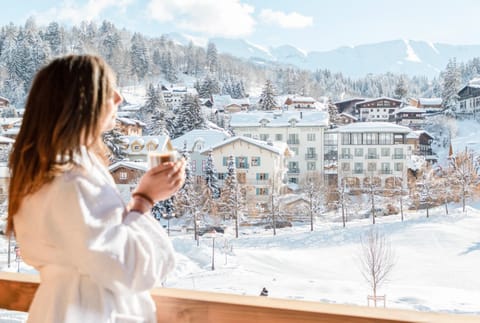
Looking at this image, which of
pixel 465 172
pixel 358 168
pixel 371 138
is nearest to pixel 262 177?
pixel 358 168

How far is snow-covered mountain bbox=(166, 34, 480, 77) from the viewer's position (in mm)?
2518

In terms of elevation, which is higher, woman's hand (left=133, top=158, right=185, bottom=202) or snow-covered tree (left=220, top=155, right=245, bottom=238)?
woman's hand (left=133, top=158, right=185, bottom=202)

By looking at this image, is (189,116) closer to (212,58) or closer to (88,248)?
(212,58)

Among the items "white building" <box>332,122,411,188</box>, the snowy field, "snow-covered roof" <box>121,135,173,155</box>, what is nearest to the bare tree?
the snowy field

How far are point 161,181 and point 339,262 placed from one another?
2.18 m

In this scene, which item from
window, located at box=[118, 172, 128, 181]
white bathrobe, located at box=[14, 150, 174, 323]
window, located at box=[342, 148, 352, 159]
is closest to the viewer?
white bathrobe, located at box=[14, 150, 174, 323]

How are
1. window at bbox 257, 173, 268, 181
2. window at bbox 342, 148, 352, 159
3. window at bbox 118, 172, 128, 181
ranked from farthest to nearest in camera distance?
1. window at bbox 257, 173, 268, 181
2. window at bbox 342, 148, 352, 159
3. window at bbox 118, 172, 128, 181

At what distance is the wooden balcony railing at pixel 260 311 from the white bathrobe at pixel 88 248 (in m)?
0.16

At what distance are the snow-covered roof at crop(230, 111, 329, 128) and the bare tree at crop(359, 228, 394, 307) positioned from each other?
2.21 feet

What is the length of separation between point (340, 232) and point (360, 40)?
3.42ft

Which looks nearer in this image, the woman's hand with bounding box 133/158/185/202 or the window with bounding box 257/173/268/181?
the woman's hand with bounding box 133/158/185/202

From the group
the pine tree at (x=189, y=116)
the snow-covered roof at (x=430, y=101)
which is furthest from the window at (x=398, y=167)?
the pine tree at (x=189, y=116)

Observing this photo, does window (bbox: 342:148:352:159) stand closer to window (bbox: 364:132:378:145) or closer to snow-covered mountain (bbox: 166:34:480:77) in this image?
window (bbox: 364:132:378:145)

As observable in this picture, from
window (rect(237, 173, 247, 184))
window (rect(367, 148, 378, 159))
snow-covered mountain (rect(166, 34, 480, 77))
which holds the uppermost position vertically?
snow-covered mountain (rect(166, 34, 480, 77))
